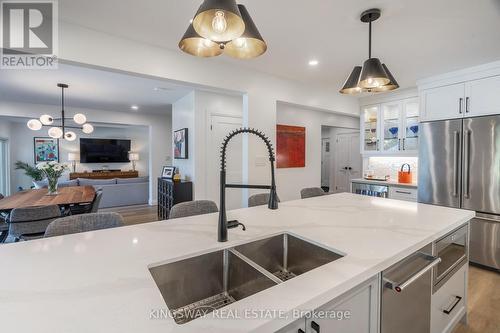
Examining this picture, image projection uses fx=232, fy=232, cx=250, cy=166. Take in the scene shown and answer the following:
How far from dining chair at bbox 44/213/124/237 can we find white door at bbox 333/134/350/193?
6135mm

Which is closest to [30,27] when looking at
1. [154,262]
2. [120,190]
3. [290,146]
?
[154,262]

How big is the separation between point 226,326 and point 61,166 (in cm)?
422

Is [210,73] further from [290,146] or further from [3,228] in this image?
[3,228]

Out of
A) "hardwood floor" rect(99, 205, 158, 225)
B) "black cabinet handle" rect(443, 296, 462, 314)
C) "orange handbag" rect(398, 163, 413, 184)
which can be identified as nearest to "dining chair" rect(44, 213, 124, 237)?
"black cabinet handle" rect(443, 296, 462, 314)

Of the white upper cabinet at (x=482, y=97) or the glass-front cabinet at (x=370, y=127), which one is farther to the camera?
the glass-front cabinet at (x=370, y=127)

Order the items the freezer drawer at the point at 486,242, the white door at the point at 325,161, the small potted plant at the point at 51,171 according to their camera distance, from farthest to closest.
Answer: the white door at the point at 325,161 → the small potted plant at the point at 51,171 → the freezer drawer at the point at 486,242

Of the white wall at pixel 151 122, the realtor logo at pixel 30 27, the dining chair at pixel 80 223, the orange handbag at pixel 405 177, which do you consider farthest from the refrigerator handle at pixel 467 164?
the white wall at pixel 151 122

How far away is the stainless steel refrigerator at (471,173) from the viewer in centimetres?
271

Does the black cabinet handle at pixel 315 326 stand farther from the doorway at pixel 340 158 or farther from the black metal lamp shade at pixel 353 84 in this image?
the doorway at pixel 340 158

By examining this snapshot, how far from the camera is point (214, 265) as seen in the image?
1165 mm

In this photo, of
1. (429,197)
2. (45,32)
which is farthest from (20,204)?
(429,197)

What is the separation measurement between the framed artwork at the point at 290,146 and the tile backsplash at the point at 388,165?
1320mm

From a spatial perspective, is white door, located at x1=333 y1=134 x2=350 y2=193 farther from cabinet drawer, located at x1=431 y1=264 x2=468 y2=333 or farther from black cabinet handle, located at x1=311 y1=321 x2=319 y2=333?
black cabinet handle, located at x1=311 y1=321 x2=319 y2=333

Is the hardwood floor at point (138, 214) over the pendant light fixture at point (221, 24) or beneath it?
beneath
